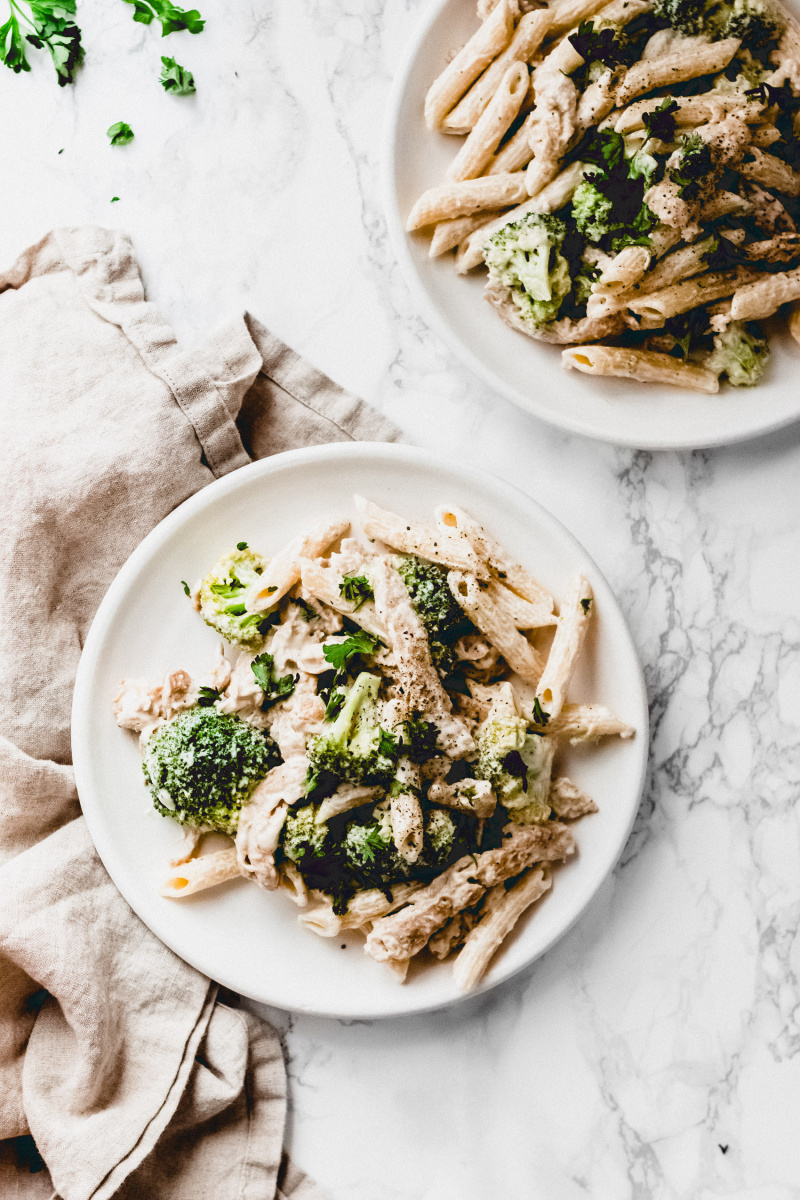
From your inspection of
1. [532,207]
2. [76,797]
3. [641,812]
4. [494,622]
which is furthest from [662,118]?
[76,797]

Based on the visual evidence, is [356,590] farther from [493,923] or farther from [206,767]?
[493,923]

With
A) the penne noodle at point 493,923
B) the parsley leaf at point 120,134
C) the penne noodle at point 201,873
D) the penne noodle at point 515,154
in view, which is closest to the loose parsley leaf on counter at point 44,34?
the parsley leaf at point 120,134

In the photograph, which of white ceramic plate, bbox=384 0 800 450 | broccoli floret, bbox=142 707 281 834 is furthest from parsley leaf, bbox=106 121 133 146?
broccoli floret, bbox=142 707 281 834

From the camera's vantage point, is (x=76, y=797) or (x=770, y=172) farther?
(x=76, y=797)

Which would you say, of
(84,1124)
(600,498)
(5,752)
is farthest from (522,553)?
(84,1124)

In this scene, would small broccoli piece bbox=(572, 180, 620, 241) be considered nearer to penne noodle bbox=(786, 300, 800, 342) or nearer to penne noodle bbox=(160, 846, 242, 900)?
penne noodle bbox=(786, 300, 800, 342)

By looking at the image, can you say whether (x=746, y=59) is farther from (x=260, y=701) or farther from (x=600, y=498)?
(x=260, y=701)
